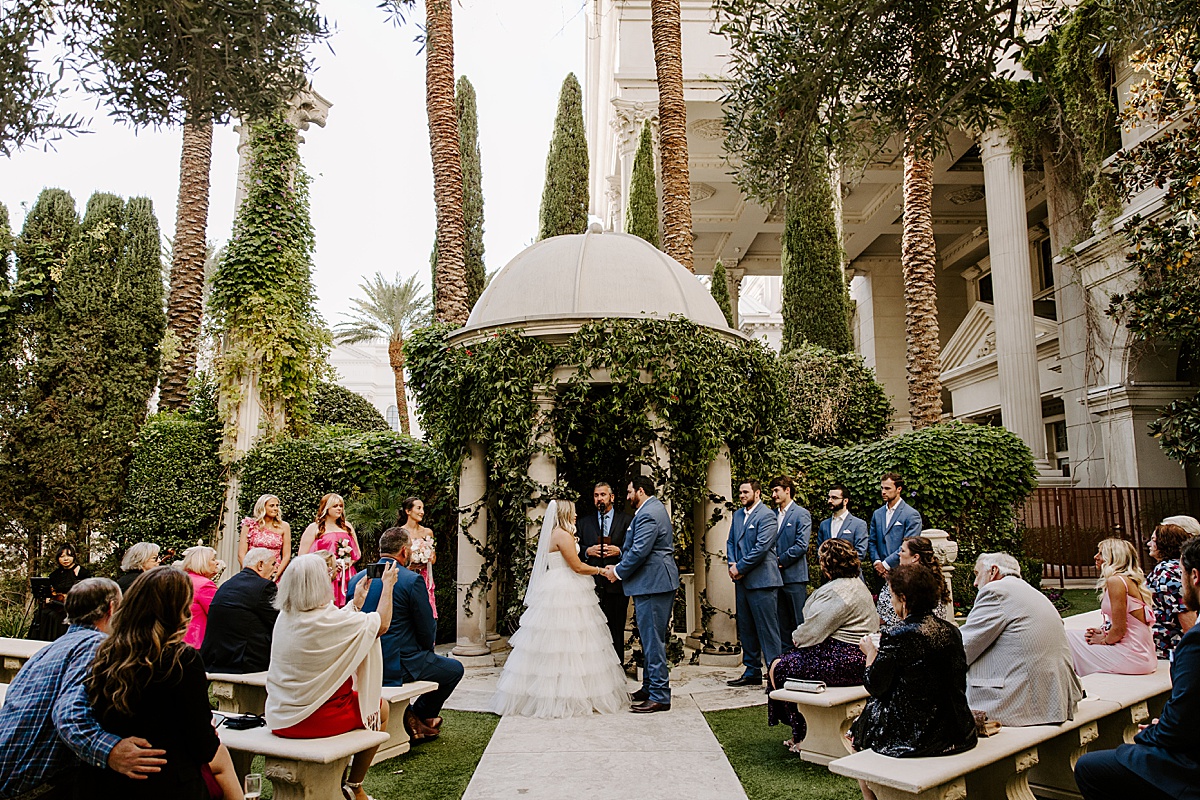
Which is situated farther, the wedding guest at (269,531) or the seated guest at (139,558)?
the wedding guest at (269,531)

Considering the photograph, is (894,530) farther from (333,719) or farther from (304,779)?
(304,779)

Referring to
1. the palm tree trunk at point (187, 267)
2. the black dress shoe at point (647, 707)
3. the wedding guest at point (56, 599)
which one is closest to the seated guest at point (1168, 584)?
the black dress shoe at point (647, 707)

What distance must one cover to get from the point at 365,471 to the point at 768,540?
25.0 feet

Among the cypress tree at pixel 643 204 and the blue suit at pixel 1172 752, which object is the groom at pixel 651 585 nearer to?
the blue suit at pixel 1172 752

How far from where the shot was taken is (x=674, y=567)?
7375mm

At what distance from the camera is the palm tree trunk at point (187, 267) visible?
15.1 m

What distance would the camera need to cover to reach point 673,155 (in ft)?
53.7

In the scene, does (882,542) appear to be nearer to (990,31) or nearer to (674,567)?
(674,567)

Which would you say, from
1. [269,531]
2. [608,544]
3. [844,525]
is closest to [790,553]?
[844,525]

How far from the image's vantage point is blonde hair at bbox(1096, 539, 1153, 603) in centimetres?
592

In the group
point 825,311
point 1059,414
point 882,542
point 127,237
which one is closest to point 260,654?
point 882,542

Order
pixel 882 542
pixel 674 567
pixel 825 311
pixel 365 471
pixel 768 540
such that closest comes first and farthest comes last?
1. pixel 674 567
2. pixel 768 540
3. pixel 882 542
4. pixel 365 471
5. pixel 825 311

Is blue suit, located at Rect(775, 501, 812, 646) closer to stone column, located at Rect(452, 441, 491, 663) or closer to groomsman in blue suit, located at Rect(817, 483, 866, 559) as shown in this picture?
groomsman in blue suit, located at Rect(817, 483, 866, 559)

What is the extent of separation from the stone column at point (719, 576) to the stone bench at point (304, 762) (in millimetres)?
5647
